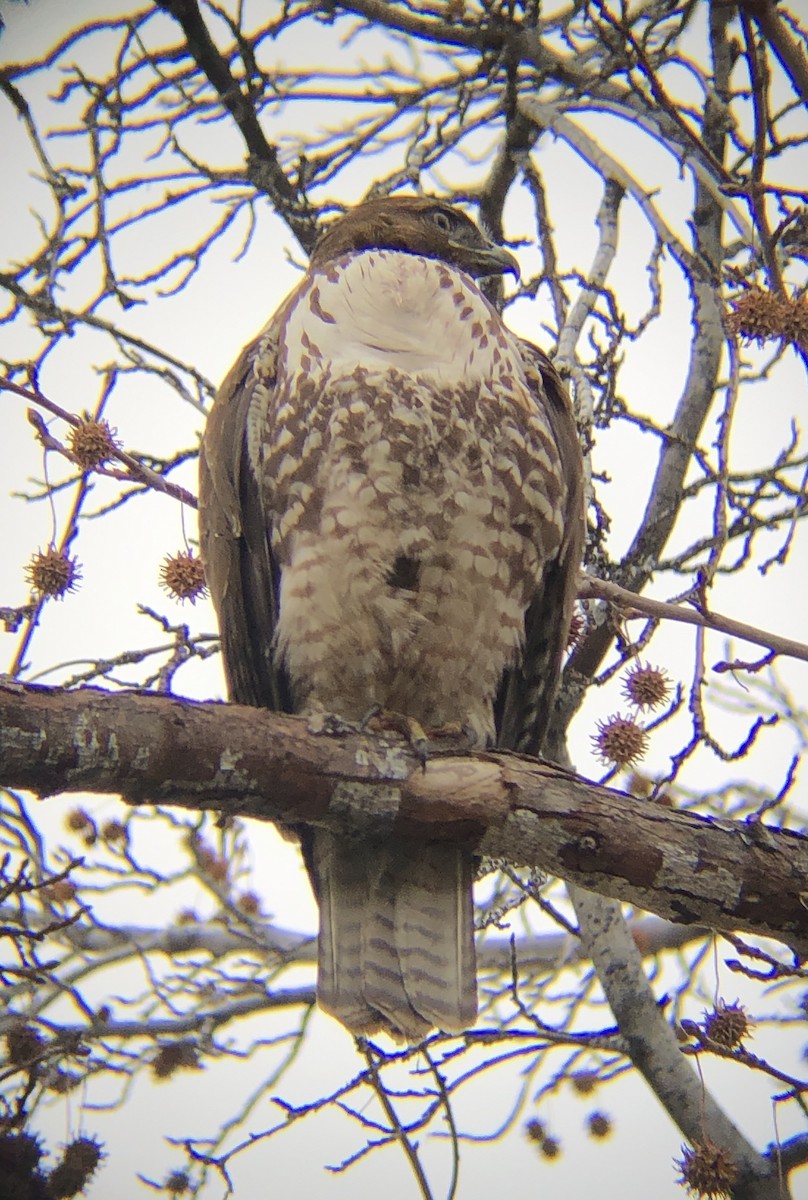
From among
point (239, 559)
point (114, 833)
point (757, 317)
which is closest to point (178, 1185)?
point (114, 833)

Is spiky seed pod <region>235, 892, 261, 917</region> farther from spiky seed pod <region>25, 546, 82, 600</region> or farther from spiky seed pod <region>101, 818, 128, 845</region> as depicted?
spiky seed pod <region>25, 546, 82, 600</region>

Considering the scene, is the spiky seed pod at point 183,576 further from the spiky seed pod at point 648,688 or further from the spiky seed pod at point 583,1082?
the spiky seed pod at point 583,1082

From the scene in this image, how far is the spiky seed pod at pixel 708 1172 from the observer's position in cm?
277

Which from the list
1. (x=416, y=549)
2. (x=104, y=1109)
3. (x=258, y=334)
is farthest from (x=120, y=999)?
(x=258, y=334)

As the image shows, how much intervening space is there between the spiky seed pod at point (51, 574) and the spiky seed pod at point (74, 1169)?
1456 mm

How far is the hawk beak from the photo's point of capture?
12.3 ft

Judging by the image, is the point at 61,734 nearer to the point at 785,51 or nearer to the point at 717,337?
the point at 785,51

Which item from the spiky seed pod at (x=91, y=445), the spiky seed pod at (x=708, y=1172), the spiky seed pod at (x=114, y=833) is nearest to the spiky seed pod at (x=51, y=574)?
the spiky seed pod at (x=91, y=445)

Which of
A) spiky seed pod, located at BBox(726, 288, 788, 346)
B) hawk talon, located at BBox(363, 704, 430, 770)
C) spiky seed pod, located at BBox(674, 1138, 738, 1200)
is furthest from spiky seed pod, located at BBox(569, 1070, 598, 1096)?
spiky seed pod, located at BBox(726, 288, 788, 346)

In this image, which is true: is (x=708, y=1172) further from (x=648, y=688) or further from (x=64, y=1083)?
(x=64, y=1083)

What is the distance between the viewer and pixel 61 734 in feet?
6.51

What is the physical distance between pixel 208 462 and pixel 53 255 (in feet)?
3.19

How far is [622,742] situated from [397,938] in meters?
0.78

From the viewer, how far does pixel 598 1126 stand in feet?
13.8
